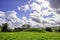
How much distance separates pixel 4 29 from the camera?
→ 106062 mm

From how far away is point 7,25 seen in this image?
110m

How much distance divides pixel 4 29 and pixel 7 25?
16.7 ft
